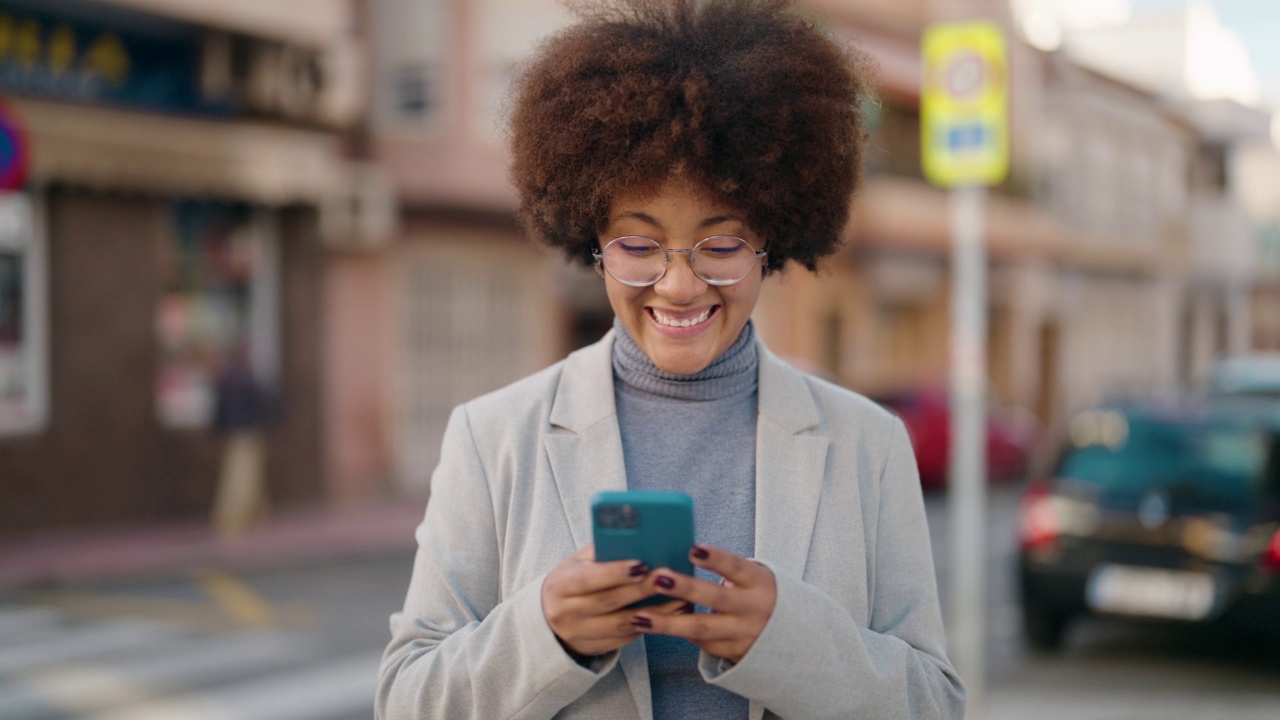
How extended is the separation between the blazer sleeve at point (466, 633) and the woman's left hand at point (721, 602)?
133 mm

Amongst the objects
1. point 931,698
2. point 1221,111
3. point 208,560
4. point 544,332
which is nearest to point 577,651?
point 931,698

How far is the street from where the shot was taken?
669cm

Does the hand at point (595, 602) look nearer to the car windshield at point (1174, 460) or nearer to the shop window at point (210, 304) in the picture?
the car windshield at point (1174, 460)

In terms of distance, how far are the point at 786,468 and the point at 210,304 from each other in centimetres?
1339

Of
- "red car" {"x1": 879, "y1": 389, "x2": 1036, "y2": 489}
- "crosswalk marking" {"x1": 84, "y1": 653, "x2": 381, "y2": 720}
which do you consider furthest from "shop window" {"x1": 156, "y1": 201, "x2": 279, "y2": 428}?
"red car" {"x1": 879, "y1": 389, "x2": 1036, "y2": 489}

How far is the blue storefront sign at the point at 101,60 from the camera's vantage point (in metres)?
12.8

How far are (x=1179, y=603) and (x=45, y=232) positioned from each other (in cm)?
1062

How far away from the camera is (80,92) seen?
13438 millimetres

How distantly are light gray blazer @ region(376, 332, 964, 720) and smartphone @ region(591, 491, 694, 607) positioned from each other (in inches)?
6.9

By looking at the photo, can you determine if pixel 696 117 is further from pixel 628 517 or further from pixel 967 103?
pixel 967 103

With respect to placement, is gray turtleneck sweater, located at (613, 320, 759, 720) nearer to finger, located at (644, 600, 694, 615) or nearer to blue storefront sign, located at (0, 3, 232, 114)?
finger, located at (644, 600, 694, 615)

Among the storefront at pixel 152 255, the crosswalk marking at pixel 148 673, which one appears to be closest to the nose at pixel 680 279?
the crosswalk marking at pixel 148 673

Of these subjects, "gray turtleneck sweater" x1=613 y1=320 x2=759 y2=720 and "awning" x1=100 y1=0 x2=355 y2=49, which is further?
"awning" x1=100 y1=0 x2=355 y2=49

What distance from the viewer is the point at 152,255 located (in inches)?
544
